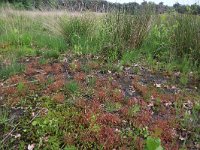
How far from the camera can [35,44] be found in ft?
33.0

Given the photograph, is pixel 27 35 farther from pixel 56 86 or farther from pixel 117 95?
pixel 117 95

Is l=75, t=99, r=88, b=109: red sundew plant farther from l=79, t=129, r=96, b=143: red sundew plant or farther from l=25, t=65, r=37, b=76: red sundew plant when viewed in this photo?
l=25, t=65, r=37, b=76: red sundew plant

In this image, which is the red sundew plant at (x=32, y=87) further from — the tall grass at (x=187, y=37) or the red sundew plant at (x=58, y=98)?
the tall grass at (x=187, y=37)

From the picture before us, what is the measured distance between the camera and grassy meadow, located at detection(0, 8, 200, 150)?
4.91m

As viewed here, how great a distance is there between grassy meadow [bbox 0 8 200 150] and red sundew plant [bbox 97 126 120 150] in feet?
0.05

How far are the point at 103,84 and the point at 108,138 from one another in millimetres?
1790

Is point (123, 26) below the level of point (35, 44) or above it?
above

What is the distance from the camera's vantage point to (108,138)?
475cm

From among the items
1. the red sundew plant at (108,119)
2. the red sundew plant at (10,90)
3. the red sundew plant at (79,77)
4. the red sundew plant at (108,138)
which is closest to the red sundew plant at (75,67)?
the red sundew plant at (79,77)

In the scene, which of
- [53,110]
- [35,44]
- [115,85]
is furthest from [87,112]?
[35,44]

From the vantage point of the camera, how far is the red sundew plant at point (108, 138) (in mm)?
4664

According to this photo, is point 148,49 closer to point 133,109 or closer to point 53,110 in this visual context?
point 133,109

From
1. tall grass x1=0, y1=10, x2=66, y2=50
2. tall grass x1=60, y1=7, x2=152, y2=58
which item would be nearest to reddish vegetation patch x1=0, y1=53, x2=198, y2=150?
tall grass x1=60, y1=7, x2=152, y2=58

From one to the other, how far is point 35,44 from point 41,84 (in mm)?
4059
